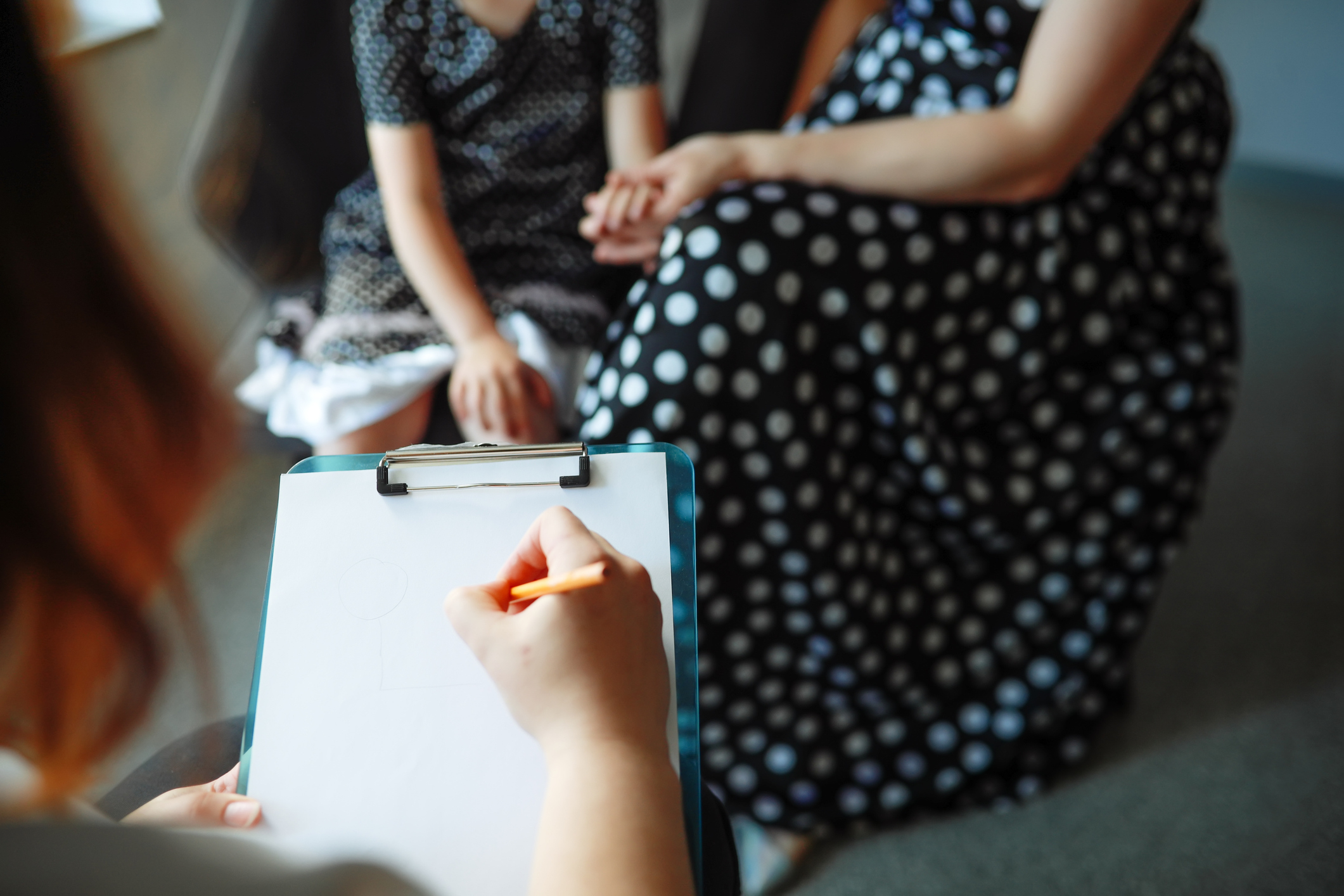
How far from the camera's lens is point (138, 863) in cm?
23

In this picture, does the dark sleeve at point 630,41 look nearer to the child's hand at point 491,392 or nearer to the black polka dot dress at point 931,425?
the black polka dot dress at point 931,425

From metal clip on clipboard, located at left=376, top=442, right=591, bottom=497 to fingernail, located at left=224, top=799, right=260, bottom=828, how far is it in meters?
0.13

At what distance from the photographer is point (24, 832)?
23 cm

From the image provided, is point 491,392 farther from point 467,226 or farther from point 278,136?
point 278,136

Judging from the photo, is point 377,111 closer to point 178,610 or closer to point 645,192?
point 645,192

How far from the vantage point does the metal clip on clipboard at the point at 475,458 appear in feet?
1.23

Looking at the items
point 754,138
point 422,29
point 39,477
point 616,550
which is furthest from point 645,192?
point 39,477

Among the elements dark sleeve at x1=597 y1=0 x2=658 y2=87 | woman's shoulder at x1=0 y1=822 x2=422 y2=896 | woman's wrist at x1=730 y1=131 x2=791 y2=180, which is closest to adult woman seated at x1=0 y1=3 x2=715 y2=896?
woman's shoulder at x1=0 y1=822 x2=422 y2=896

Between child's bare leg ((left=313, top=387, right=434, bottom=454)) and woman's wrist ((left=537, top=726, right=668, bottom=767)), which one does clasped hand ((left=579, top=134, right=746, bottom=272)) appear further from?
woman's wrist ((left=537, top=726, right=668, bottom=767))

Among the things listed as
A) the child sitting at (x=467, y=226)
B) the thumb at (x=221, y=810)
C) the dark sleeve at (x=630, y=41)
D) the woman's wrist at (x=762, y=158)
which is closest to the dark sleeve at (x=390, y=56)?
the child sitting at (x=467, y=226)

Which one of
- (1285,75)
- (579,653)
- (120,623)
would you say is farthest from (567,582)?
(1285,75)

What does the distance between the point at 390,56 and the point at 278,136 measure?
0.14 m

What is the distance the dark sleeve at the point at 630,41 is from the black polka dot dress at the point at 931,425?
0.17 m

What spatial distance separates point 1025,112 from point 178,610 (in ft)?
2.24
